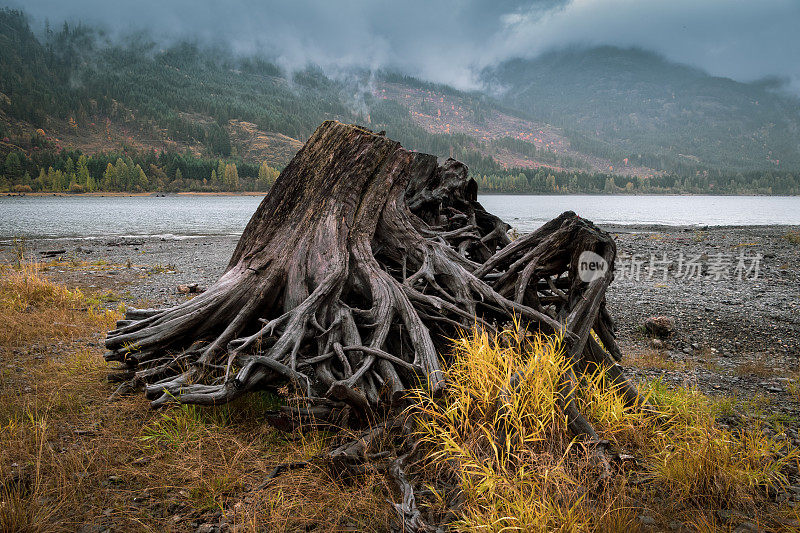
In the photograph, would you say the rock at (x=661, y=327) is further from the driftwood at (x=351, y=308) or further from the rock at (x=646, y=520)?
the rock at (x=646, y=520)

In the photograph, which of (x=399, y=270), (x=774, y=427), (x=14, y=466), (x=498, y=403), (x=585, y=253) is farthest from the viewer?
(x=399, y=270)

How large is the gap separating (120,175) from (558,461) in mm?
130199

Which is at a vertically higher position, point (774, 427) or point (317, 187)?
point (317, 187)

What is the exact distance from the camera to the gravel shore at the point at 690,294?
7598 mm

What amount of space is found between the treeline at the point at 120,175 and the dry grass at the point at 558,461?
110m

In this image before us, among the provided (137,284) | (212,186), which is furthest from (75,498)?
(212,186)

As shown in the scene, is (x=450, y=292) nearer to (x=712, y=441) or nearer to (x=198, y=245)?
(x=712, y=441)

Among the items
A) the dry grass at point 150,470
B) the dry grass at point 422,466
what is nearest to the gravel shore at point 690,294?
the dry grass at point 422,466

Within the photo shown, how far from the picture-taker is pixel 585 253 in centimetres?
529

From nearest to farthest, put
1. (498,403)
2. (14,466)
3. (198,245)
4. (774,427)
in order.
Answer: (14,466), (498,403), (774,427), (198,245)

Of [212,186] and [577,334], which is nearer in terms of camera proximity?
[577,334]

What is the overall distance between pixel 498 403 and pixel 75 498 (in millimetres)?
3289

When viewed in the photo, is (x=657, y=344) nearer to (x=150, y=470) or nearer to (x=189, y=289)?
(x=150, y=470)

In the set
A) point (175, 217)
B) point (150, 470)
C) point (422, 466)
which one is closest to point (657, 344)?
point (422, 466)
